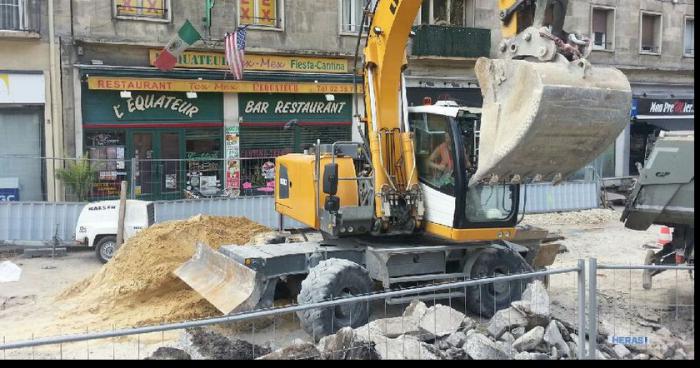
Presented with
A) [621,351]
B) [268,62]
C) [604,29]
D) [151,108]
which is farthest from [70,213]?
[604,29]

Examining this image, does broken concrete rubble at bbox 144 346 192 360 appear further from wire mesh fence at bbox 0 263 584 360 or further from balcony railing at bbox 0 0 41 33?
balcony railing at bbox 0 0 41 33

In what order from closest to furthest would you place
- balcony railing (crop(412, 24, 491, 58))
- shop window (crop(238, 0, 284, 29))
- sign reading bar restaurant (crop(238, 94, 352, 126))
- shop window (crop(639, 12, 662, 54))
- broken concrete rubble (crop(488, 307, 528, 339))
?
broken concrete rubble (crop(488, 307, 528, 339)) → shop window (crop(238, 0, 284, 29)) → sign reading bar restaurant (crop(238, 94, 352, 126)) → balcony railing (crop(412, 24, 491, 58)) → shop window (crop(639, 12, 662, 54))

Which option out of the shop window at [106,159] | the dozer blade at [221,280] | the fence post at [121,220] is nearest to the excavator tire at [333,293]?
the dozer blade at [221,280]

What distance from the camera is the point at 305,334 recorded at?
8.24 meters

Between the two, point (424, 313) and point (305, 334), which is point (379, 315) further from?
point (424, 313)

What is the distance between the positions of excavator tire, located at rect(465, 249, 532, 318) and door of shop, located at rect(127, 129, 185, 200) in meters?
8.85

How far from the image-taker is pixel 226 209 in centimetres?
1449

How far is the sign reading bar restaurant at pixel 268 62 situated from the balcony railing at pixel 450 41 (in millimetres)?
2396

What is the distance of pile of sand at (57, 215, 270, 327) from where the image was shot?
894 cm

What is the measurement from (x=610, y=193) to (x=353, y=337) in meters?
15.8

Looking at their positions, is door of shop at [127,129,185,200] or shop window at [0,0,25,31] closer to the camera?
shop window at [0,0,25,31]

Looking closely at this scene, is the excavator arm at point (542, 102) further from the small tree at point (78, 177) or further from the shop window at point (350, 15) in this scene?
the shop window at point (350, 15)

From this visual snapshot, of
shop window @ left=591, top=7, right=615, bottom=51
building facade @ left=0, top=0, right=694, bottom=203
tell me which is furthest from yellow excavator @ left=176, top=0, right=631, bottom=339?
shop window @ left=591, top=7, right=615, bottom=51

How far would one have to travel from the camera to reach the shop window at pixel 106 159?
624 inches
